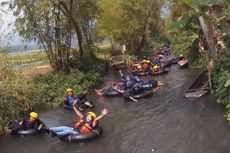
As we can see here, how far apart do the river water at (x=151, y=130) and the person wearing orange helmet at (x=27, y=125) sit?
0.32 metres

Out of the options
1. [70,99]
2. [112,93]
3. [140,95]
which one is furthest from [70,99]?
[140,95]

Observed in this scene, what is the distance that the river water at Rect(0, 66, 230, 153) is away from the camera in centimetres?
1159

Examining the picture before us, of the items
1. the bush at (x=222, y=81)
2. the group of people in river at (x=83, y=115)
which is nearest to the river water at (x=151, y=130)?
the group of people in river at (x=83, y=115)

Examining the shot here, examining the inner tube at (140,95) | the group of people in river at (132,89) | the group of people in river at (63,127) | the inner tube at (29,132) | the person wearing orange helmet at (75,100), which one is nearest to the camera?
the group of people in river at (63,127)

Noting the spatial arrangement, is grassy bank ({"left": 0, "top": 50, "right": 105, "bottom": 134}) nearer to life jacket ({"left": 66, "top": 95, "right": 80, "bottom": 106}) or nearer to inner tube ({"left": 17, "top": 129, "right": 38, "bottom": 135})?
inner tube ({"left": 17, "top": 129, "right": 38, "bottom": 135})

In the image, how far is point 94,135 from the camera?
1302 cm

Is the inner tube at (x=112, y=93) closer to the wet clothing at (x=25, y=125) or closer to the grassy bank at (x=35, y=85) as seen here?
the grassy bank at (x=35, y=85)

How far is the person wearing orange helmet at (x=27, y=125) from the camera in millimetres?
14422

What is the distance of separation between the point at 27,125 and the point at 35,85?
5.97m

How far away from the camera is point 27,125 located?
1460 centimetres

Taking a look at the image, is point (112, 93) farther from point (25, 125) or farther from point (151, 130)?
point (151, 130)

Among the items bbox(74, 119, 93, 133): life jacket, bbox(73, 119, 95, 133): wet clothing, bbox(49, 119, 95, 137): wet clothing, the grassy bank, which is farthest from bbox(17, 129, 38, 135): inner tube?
bbox(74, 119, 93, 133): life jacket

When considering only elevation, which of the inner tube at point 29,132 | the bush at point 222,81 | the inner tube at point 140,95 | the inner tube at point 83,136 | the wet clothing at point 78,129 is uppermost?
the bush at point 222,81

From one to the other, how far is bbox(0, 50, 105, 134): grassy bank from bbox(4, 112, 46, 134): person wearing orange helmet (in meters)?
0.54
